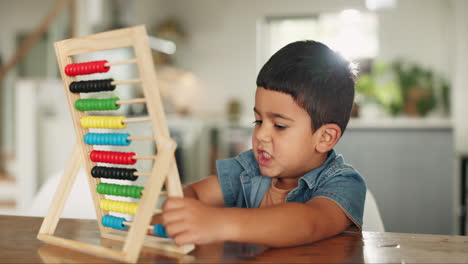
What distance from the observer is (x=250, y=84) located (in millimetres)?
7652

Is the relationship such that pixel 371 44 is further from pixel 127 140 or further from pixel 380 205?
pixel 127 140

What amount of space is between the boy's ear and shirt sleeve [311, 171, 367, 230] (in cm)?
11

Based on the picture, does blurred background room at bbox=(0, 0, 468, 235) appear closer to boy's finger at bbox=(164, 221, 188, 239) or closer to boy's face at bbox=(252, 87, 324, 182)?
boy's face at bbox=(252, 87, 324, 182)

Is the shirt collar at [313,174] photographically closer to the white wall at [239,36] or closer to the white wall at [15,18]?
the white wall at [15,18]

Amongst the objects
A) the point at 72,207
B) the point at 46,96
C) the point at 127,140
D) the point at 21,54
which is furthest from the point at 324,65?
the point at 21,54

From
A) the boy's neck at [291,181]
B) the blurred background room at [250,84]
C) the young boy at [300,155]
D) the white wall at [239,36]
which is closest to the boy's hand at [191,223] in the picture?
the young boy at [300,155]

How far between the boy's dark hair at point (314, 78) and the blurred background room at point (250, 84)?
2.43 m

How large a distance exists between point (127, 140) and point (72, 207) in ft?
2.89

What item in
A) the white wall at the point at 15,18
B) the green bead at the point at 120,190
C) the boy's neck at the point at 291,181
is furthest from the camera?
the white wall at the point at 15,18

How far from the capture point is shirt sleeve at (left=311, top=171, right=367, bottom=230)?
0.93 metres

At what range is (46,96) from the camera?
179 inches

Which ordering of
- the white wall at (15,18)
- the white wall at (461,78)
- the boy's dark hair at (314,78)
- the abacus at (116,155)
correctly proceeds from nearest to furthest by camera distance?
the abacus at (116,155), the boy's dark hair at (314,78), the white wall at (461,78), the white wall at (15,18)

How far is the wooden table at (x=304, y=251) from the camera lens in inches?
29.6

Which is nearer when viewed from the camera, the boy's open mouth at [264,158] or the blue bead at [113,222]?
the blue bead at [113,222]
